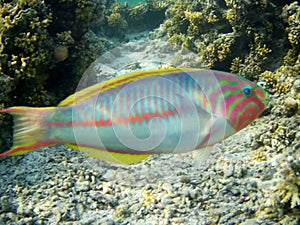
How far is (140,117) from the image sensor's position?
1550 mm

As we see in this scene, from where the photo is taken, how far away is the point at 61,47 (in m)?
5.84

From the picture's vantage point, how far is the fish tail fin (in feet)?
5.33

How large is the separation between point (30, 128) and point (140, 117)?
1.95ft

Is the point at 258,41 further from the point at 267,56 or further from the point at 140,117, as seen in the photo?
the point at 140,117

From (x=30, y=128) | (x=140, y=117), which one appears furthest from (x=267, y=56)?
(x=30, y=128)

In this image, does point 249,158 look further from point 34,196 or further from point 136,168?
point 34,196

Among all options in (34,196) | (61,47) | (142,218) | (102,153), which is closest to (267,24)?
(61,47)

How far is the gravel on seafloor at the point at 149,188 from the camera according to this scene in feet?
12.2

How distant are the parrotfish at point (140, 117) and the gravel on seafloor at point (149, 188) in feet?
7.32

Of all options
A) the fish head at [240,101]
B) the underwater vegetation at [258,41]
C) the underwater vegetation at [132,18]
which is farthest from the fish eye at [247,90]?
the underwater vegetation at [132,18]

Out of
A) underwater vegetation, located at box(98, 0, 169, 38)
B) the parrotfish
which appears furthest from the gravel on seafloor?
underwater vegetation, located at box(98, 0, 169, 38)

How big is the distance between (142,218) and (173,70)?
105 inches

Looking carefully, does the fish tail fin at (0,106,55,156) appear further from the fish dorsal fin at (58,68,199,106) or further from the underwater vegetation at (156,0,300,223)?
the underwater vegetation at (156,0,300,223)

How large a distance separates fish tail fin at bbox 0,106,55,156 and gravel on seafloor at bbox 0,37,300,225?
7.99 ft
